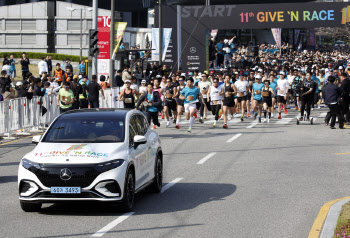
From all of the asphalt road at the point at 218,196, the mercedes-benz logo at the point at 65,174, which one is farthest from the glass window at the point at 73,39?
the mercedes-benz logo at the point at 65,174

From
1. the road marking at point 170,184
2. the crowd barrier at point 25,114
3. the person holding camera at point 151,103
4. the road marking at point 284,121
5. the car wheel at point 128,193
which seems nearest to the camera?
the car wheel at point 128,193

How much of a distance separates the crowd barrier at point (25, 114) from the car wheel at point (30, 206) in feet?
37.5

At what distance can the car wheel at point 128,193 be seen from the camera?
10.3m

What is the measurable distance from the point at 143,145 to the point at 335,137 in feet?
41.5

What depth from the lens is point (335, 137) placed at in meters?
23.0

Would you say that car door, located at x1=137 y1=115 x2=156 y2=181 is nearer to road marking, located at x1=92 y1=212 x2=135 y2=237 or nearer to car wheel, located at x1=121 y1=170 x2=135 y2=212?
car wheel, located at x1=121 y1=170 x2=135 y2=212

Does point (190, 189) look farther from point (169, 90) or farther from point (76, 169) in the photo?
point (169, 90)

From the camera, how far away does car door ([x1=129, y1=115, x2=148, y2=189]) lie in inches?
432

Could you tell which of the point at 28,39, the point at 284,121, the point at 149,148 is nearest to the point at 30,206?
the point at 149,148

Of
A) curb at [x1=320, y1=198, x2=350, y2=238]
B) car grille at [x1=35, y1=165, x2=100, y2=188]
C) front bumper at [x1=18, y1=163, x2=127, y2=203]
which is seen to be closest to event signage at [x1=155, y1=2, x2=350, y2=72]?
curb at [x1=320, y1=198, x2=350, y2=238]

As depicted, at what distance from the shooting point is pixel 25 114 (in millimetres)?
23422

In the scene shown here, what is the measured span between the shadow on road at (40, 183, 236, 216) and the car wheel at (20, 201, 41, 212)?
0.10m

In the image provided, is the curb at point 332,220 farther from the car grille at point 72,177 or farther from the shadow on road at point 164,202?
the car grille at point 72,177

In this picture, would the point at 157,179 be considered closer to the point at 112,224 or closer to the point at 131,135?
the point at 131,135
